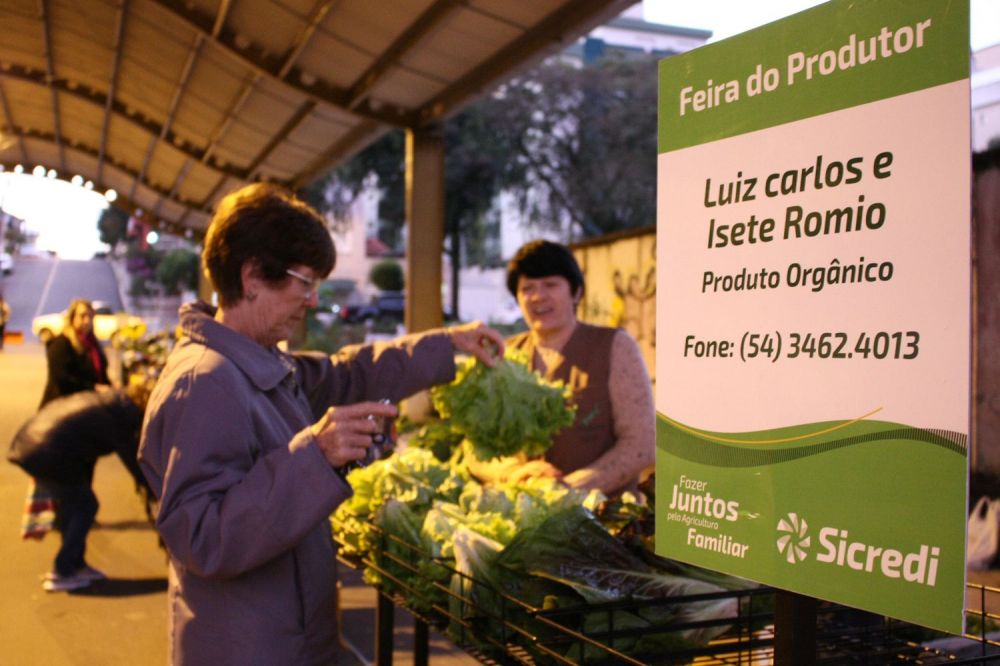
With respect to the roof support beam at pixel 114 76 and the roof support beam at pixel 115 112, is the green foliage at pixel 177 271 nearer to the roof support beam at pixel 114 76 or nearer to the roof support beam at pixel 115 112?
the roof support beam at pixel 114 76

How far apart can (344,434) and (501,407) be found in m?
1.24

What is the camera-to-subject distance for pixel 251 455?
7.64 ft

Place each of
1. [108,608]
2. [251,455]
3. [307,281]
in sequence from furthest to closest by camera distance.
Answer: [108,608] → [307,281] → [251,455]

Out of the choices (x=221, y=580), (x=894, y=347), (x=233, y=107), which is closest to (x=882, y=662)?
(x=894, y=347)

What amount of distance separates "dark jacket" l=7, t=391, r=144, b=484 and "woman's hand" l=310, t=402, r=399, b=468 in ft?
Answer: 19.4

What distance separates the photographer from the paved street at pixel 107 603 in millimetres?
5934

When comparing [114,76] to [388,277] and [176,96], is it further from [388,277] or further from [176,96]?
[388,277]

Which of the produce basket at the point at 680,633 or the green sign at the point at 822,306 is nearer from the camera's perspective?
the green sign at the point at 822,306

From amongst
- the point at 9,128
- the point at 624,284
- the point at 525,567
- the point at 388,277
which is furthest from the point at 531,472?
the point at 388,277

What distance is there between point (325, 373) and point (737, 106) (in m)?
2.05

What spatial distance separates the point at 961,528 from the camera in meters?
1.21

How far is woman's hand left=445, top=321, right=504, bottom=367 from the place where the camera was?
11.1 ft

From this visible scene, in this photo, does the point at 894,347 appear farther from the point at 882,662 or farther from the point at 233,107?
the point at 233,107

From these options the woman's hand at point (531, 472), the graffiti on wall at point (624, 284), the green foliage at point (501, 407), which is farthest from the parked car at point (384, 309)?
the green foliage at point (501, 407)
